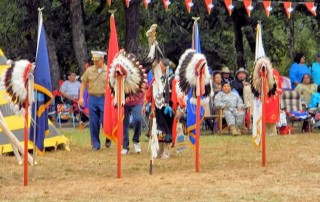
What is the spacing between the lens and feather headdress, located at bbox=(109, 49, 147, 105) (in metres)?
11.8

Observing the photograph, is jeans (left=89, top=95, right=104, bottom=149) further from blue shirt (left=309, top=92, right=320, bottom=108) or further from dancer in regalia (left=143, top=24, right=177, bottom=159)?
blue shirt (left=309, top=92, right=320, bottom=108)

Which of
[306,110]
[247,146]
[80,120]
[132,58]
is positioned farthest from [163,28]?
[132,58]

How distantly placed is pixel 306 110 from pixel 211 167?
8306mm

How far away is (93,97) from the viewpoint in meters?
15.9

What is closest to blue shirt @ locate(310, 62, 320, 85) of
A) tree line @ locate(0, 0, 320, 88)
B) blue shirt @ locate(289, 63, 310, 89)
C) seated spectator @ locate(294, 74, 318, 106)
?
blue shirt @ locate(289, 63, 310, 89)

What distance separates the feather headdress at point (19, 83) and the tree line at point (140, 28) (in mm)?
13422

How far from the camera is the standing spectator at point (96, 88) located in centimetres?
1573

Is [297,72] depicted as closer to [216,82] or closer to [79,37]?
[216,82]

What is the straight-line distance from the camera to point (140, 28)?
97.6 ft

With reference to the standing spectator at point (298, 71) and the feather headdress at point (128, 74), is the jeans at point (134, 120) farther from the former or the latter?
the standing spectator at point (298, 71)

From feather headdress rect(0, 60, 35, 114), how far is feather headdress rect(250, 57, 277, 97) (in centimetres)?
341

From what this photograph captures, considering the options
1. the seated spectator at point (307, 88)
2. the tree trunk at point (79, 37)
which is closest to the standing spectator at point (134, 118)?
the seated spectator at point (307, 88)

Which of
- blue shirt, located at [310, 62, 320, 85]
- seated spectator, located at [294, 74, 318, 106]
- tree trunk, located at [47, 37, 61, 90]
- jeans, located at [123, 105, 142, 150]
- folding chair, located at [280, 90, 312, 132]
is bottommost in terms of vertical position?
jeans, located at [123, 105, 142, 150]

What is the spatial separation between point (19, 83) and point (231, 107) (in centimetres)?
942
